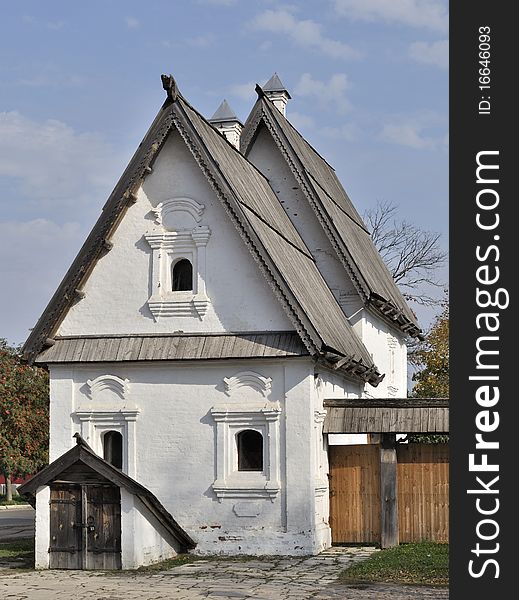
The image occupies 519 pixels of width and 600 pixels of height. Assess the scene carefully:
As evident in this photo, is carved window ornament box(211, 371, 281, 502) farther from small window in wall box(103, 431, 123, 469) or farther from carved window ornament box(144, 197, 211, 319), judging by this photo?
small window in wall box(103, 431, 123, 469)

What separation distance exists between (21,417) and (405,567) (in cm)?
3227

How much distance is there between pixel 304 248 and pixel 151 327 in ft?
16.8

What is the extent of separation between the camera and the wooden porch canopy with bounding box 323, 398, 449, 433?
2117 centimetres

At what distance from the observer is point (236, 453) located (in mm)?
20984

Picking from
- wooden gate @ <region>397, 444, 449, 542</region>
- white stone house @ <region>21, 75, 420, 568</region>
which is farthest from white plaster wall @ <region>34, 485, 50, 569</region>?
wooden gate @ <region>397, 444, 449, 542</region>

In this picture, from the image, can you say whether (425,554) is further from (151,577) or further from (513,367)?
(513,367)

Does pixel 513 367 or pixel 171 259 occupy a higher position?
pixel 171 259

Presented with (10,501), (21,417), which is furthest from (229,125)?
(10,501)

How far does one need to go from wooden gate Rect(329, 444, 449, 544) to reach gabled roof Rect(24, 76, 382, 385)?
203 centimetres

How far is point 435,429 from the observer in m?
21.1

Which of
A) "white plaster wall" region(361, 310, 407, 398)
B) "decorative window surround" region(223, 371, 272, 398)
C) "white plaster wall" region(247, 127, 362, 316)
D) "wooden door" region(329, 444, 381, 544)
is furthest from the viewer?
"white plaster wall" region(361, 310, 407, 398)

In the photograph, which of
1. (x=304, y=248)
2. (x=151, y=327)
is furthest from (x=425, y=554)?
(x=304, y=248)

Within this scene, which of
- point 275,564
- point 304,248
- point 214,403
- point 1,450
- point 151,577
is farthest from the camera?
point 1,450

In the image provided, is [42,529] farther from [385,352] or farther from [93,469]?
[385,352]
